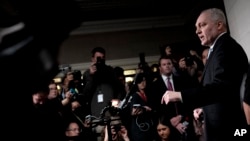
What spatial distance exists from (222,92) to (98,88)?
245 centimetres

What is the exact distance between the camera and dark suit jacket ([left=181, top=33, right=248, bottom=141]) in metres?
1.60

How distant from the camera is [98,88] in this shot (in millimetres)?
3875

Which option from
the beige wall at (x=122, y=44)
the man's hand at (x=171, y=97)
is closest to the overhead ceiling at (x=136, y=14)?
the beige wall at (x=122, y=44)

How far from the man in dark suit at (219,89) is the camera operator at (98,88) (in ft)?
6.79

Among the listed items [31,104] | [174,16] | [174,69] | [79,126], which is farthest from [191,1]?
[31,104]

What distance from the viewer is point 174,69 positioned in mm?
4043

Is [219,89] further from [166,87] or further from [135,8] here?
[135,8]

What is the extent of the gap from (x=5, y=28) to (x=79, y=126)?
3254 millimetres

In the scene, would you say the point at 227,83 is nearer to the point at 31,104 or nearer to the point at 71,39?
the point at 31,104

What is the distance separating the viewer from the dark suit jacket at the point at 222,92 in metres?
1.60

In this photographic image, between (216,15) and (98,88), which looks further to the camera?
(98,88)

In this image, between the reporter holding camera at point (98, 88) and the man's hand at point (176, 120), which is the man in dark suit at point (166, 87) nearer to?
the man's hand at point (176, 120)

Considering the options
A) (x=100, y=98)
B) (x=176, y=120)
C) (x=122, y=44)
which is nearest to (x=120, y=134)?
(x=100, y=98)

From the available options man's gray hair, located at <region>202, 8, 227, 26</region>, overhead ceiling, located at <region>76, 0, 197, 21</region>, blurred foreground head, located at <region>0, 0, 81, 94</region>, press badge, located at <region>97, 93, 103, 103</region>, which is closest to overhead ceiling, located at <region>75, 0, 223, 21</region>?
overhead ceiling, located at <region>76, 0, 197, 21</region>
